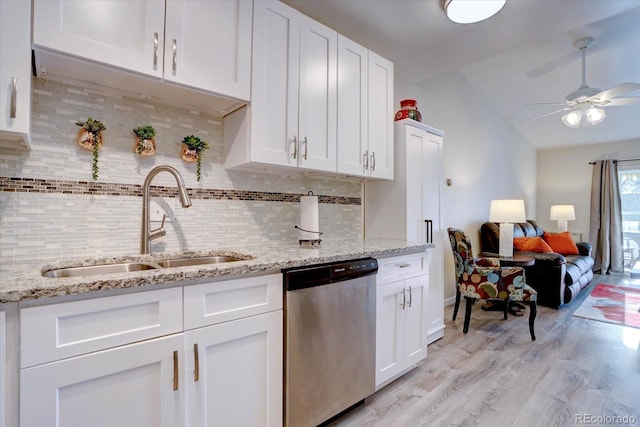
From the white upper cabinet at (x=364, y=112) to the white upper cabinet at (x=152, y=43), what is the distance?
2.37 ft

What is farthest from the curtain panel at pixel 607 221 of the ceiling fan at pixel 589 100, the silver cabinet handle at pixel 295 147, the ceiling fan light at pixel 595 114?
the silver cabinet handle at pixel 295 147

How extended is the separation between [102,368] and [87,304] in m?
0.21

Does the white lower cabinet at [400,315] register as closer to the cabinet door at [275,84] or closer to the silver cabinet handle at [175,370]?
the cabinet door at [275,84]

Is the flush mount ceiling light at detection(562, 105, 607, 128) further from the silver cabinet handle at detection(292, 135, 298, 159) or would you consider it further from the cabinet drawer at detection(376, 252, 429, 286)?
the silver cabinet handle at detection(292, 135, 298, 159)

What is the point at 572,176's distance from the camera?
643cm

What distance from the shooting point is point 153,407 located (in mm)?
1100

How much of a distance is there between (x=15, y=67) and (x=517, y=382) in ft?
10.0

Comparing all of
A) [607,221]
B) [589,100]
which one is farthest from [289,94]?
[607,221]

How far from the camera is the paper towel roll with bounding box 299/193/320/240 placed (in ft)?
6.91

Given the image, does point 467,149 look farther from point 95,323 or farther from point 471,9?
point 95,323

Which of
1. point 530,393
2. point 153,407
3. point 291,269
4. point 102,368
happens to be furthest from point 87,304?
point 530,393

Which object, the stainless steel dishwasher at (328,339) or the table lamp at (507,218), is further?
the table lamp at (507,218)

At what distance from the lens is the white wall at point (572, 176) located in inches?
236

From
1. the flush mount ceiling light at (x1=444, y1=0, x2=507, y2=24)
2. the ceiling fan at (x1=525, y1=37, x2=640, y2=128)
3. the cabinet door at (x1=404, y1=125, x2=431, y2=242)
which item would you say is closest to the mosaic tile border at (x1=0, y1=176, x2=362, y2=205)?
the cabinet door at (x1=404, y1=125, x2=431, y2=242)
